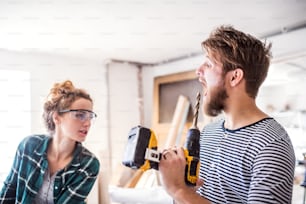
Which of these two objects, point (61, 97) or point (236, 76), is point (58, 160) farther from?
point (236, 76)

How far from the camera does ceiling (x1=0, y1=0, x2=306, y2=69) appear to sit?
1297mm

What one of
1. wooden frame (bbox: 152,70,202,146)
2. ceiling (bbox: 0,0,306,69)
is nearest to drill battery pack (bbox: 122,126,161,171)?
ceiling (bbox: 0,0,306,69)

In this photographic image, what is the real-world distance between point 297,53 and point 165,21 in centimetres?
68

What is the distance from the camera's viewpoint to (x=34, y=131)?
1.49m

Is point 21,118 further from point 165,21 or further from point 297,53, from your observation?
point 297,53

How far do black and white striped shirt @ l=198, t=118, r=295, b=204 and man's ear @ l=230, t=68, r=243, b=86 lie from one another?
10cm

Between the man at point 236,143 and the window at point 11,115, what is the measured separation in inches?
37.6

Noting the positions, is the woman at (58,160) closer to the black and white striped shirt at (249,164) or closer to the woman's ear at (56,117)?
the woman's ear at (56,117)

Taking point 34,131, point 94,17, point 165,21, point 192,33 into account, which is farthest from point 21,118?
point 192,33

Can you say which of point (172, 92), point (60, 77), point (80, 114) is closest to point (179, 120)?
point (172, 92)

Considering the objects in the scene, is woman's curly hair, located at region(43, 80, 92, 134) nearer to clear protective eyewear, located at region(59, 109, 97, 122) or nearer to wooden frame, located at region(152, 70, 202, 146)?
clear protective eyewear, located at region(59, 109, 97, 122)

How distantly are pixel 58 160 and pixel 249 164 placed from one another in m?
0.79

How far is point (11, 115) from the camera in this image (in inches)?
55.0

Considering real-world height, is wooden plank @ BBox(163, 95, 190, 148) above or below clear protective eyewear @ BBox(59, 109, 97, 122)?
below
